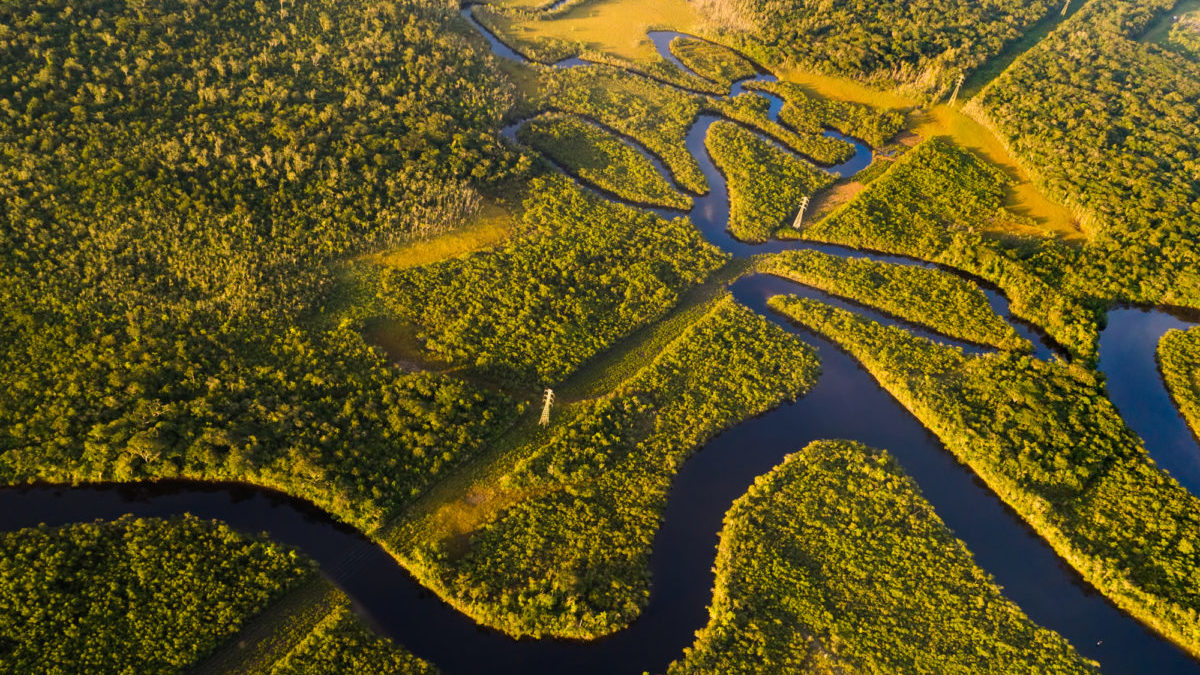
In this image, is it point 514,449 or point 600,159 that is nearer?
point 514,449

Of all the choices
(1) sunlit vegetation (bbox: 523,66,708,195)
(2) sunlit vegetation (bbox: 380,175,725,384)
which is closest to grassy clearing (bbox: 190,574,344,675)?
(2) sunlit vegetation (bbox: 380,175,725,384)

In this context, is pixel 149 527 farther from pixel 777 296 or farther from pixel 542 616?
pixel 777 296

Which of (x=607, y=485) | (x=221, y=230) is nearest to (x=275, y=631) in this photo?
(x=607, y=485)

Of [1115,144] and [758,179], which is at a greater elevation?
[1115,144]

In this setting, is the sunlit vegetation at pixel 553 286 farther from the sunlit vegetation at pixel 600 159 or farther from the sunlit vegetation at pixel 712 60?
the sunlit vegetation at pixel 712 60

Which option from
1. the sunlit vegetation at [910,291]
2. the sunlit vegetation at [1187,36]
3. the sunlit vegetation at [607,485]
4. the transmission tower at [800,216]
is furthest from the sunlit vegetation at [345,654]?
the sunlit vegetation at [1187,36]

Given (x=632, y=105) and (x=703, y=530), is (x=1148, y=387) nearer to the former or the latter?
(x=703, y=530)

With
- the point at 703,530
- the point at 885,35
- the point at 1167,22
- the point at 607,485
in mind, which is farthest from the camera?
the point at 1167,22
